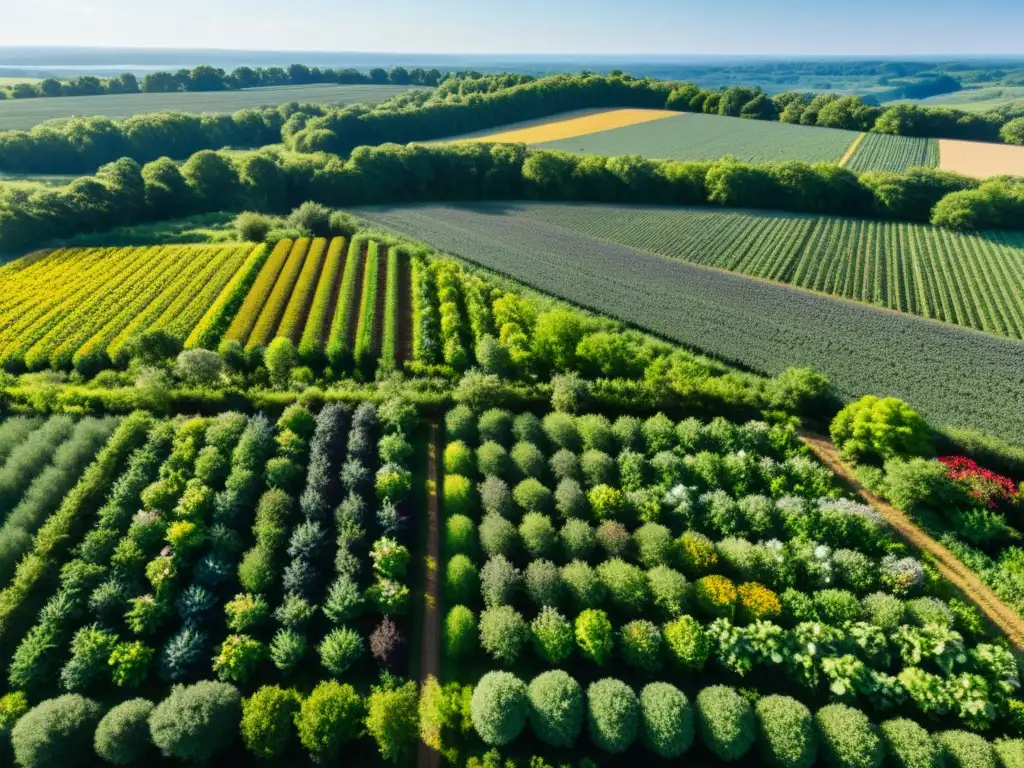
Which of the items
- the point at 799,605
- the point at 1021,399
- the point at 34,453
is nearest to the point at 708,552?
the point at 799,605

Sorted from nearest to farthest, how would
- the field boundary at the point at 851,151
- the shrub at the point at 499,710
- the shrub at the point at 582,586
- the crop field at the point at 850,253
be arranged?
1. the shrub at the point at 499,710
2. the shrub at the point at 582,586
3. the crop field at the point at 850,253
4. the field boundary at the point at 851,151

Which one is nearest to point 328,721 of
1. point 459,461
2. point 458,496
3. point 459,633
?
point 459,633

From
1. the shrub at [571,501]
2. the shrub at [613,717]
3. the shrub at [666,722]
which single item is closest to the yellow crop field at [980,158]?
the shrub at [571,501]

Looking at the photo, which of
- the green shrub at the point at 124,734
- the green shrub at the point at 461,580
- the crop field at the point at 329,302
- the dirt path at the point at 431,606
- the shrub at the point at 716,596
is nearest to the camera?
the green shrub at the point at 124,734

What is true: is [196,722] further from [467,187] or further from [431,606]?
[467,187]

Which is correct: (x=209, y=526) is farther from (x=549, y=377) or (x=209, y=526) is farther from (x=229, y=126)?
(x=229, y=126)

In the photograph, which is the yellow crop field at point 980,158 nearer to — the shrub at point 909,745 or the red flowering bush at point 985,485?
the red flowering bush at point 985,485

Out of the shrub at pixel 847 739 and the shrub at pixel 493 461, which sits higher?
the shrub at pixel 493 461

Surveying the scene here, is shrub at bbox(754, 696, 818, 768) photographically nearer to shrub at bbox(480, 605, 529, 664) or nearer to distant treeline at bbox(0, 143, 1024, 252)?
shrub at bbox(480, 605, 529, 664)
